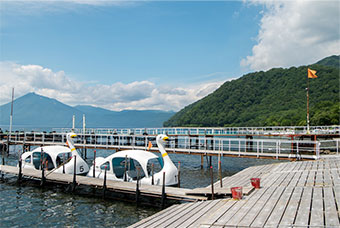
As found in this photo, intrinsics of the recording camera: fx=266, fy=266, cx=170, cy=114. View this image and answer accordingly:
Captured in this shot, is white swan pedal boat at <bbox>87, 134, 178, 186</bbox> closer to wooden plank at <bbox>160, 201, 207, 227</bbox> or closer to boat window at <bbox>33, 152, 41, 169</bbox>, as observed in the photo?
wooden plank at <bbox>160, 201, 207, 227</bbox>

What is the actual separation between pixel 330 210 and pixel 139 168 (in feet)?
36.7

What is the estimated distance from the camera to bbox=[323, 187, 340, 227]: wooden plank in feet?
22.3

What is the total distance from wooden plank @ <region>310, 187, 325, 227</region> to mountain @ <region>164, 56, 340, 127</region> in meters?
87.1

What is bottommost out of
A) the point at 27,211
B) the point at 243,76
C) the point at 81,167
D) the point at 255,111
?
the point at 27,211

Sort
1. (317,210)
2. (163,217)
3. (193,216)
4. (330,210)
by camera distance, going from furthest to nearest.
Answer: (163,217), (193,216), (317,210), (330,210)

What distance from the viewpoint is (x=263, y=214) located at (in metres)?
7.96

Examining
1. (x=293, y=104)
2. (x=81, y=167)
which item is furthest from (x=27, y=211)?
(x=293, y=104)

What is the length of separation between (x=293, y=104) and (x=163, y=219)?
11982cm

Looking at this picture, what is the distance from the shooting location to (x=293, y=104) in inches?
4574

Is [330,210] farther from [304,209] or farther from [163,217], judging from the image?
[163,217]

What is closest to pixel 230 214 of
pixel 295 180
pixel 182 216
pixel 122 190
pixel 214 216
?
pixel 214 216

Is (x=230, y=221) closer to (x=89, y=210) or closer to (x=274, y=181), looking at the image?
(x=274, y=181)

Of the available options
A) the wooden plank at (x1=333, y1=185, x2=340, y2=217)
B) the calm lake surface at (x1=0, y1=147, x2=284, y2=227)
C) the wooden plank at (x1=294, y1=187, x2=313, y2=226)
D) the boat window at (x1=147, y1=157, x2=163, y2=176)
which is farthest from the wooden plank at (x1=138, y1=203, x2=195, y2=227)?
the boat window at (x1=147, y1=157, x2=163, y2=176)

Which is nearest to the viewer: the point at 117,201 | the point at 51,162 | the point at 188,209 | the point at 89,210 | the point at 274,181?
the point at 188,209
